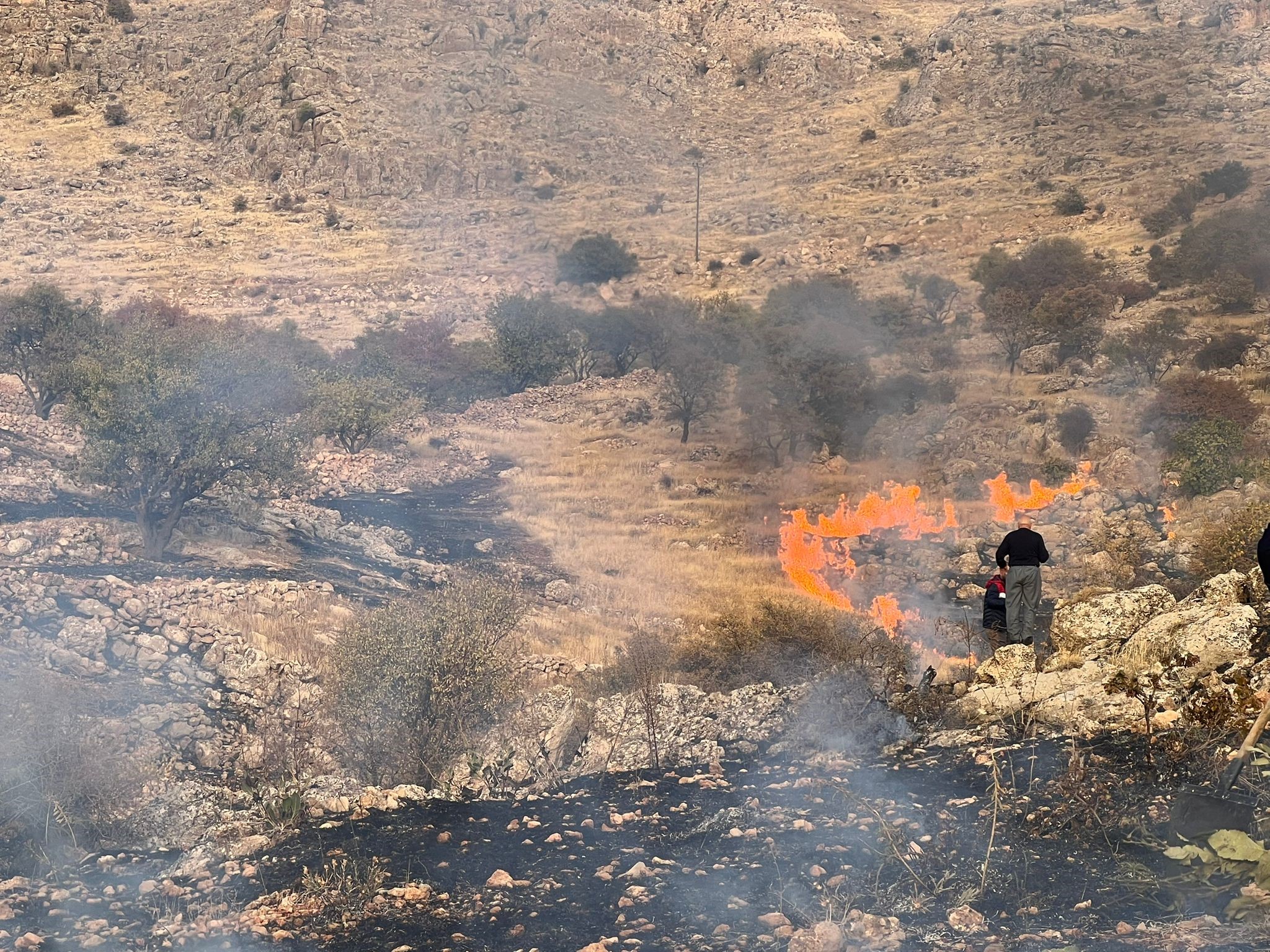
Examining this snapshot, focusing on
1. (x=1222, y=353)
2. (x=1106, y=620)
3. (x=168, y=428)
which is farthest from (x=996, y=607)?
(x=1222, y=353)

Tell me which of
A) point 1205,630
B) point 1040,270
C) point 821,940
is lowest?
point 821,940

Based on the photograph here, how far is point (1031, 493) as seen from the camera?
2473 centimetres

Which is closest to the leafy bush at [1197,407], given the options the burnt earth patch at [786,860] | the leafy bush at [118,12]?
the burnt earth patch at [786,860]

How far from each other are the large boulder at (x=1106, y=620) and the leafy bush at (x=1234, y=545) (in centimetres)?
123

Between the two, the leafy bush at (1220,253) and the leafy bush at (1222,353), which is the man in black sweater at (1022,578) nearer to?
the leafy bush at (1222,353)

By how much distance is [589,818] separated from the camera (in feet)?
30.5

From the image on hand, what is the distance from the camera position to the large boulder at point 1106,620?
34.3ft

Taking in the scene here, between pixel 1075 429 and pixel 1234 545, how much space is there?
50.2ft

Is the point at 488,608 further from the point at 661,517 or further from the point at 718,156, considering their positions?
the point at 718,156

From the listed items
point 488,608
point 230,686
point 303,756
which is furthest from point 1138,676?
point 230,686

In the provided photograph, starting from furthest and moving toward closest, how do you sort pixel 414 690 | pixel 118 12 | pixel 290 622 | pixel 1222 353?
pixel 118 12 < pixel 1222 353 < pixel 290 622 < pixel 414 690

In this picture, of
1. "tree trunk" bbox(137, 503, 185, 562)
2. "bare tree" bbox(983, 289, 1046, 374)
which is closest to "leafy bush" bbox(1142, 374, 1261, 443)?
"bare tree" bbox(983, 289, 1046, 374)

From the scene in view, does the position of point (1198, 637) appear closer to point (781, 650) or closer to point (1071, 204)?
point (781, 650)

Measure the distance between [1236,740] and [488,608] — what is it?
24.8ft
